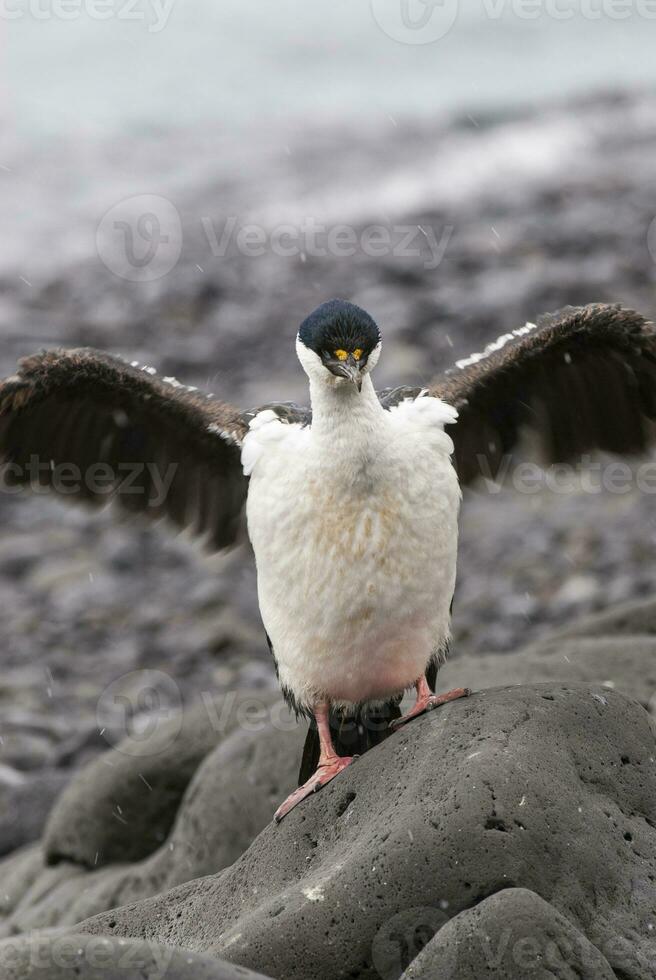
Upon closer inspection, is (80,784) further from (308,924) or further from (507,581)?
(507,581)

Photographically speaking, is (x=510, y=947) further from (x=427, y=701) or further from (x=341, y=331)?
(x=341, y=331)

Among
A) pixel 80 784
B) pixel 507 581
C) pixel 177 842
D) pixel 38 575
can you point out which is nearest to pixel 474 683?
pixel 177 842

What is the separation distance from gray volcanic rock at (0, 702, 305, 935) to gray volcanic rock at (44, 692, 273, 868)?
0.75 ft

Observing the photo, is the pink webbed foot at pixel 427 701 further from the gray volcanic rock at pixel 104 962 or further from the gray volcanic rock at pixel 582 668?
the gray volcanic rock at pixel 104 962

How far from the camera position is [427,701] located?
700 centimetres

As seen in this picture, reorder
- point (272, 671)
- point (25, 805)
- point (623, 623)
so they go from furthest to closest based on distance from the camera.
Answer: point (272, 671) → point (25, 805) → point (623, 623)

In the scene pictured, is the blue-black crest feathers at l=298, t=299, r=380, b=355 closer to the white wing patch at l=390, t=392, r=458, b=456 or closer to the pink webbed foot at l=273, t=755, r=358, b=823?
the white wing patch at l=390, t=392, r=458, b=456

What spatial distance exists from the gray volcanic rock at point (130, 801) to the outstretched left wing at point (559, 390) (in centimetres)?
304

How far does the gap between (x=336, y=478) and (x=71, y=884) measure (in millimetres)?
4255

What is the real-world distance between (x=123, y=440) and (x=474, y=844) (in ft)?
12.1

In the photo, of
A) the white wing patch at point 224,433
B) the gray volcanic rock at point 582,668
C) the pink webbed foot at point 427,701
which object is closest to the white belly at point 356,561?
the pink webbed foot at point 427,701

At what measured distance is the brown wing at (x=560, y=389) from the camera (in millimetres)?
7691

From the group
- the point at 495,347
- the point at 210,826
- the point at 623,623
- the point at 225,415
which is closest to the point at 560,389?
the point at 495,347

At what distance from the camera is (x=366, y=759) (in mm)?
6773
